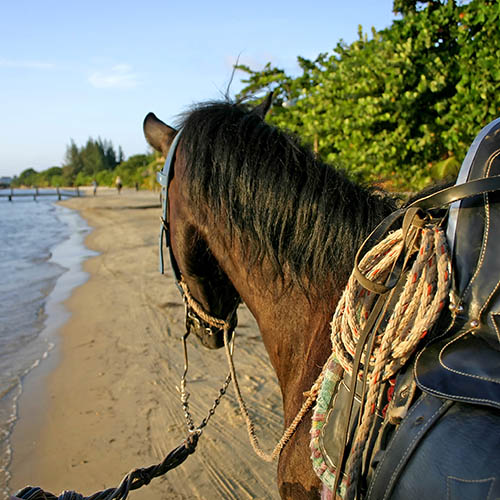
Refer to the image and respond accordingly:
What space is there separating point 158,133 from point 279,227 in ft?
2.84

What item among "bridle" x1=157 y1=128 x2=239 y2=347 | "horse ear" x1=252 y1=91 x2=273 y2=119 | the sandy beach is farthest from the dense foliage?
"bridle" x1=157 y1=128 x2=239 y2=347

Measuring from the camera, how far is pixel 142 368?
463 cm

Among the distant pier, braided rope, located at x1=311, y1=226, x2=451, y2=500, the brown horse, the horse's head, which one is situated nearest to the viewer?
braided rope, located at x1=311, y1=226, x2=451, y2=500

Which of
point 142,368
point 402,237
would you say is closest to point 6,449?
point 142,368

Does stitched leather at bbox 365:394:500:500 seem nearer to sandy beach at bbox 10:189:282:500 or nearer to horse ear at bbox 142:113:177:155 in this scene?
horse ear at bbox 142:113:177:155

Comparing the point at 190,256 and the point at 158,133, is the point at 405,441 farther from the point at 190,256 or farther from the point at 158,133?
the point at 158,133

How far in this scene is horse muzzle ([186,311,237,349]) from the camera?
82.1 inches

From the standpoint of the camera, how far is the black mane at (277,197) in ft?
4.82

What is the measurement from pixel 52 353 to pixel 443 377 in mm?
5392

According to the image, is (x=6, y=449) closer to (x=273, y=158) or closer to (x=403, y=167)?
(x=273, y=158)

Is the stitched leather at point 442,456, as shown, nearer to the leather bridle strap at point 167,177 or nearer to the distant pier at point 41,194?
the leather bridle strap at point 167,177

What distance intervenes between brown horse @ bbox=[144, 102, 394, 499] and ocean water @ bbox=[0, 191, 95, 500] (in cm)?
247

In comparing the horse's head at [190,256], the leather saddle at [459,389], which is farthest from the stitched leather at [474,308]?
the horse's head at [190,256]

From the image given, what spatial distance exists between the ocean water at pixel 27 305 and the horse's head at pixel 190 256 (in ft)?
6.85
